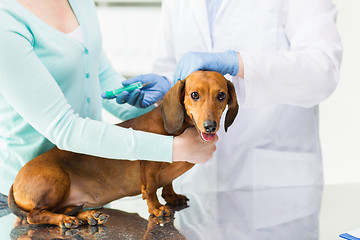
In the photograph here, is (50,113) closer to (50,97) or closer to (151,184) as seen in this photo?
(50,97)

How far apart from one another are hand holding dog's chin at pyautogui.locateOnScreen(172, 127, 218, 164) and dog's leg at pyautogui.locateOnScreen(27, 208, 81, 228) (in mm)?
273

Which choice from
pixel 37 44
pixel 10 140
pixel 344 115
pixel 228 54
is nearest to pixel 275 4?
pixel 228 54

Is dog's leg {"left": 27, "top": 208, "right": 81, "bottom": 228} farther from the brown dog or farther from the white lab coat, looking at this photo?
the white lab coat

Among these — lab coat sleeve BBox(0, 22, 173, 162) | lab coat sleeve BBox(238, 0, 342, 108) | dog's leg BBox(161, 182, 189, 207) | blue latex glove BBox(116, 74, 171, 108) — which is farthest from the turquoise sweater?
lab coat sleeve BBox(238, 0, 342, 108)

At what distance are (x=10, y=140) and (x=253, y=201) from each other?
694 millimetres

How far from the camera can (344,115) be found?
8.28 feet

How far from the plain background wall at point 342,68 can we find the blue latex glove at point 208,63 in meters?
1.58

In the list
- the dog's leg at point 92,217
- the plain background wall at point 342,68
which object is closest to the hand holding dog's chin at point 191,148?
the dog's leg at point 92,217

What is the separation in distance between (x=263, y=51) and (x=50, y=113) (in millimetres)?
670

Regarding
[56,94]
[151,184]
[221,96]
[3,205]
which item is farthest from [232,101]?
[3,205]

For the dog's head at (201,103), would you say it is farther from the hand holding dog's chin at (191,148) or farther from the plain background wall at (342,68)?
the plain background wall at (342,68)

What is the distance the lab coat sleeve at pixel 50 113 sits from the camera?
88cm

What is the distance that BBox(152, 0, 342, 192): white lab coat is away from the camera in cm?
127

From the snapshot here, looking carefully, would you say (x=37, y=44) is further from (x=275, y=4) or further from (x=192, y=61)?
(x=275, y=4)
